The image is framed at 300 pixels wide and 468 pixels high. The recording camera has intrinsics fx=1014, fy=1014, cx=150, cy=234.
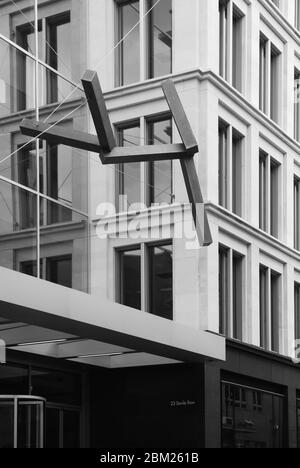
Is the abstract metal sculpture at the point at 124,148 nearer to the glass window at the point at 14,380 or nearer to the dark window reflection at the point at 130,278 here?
the glass window at the point at 14,380

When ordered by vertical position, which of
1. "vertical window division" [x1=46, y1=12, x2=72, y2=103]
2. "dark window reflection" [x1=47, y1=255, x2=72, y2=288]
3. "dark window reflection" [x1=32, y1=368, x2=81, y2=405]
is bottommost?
"dark window reflection" [x1=32, y1=368, x2=81, y2=405]

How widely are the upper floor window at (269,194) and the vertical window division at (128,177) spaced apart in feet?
15.2

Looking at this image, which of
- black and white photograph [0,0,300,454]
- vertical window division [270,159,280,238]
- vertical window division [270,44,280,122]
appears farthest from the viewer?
vertical window division [270,44,280,122]

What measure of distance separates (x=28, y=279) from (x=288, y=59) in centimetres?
1751

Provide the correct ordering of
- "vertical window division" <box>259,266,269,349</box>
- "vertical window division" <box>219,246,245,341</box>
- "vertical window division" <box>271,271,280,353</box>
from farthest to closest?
"vertical window division" <box>271,271,280,353</box>
"vertical window division" <box>259,266,269,349</box>
"vertical window division" <box>219,246,245,341</box>

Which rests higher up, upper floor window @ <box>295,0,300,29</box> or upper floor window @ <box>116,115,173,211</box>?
upper floor window @ <box>295,0,300,29</box>

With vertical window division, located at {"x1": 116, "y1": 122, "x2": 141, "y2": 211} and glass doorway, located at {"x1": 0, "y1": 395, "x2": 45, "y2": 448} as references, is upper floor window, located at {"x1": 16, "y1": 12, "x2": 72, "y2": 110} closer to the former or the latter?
vertical window division, located at {"x1": 116, "y1": 122, "x2": 141, "y2": 211}

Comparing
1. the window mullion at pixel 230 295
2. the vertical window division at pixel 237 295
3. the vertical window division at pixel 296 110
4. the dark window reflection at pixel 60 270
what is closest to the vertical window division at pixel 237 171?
the vertical window division at pixel 237 295

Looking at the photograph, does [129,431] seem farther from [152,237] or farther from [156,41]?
[156,41]

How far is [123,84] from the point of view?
88.2 ft

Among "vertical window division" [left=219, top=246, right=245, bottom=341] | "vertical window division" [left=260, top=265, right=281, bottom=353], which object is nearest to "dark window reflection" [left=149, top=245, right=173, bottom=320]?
"vertical window division" [left=219, top=246, right=245, bottom=341]

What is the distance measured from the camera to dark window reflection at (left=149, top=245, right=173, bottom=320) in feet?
81.8

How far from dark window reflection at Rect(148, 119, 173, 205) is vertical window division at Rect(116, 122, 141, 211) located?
0.35 metres

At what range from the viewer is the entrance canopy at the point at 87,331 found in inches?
661
